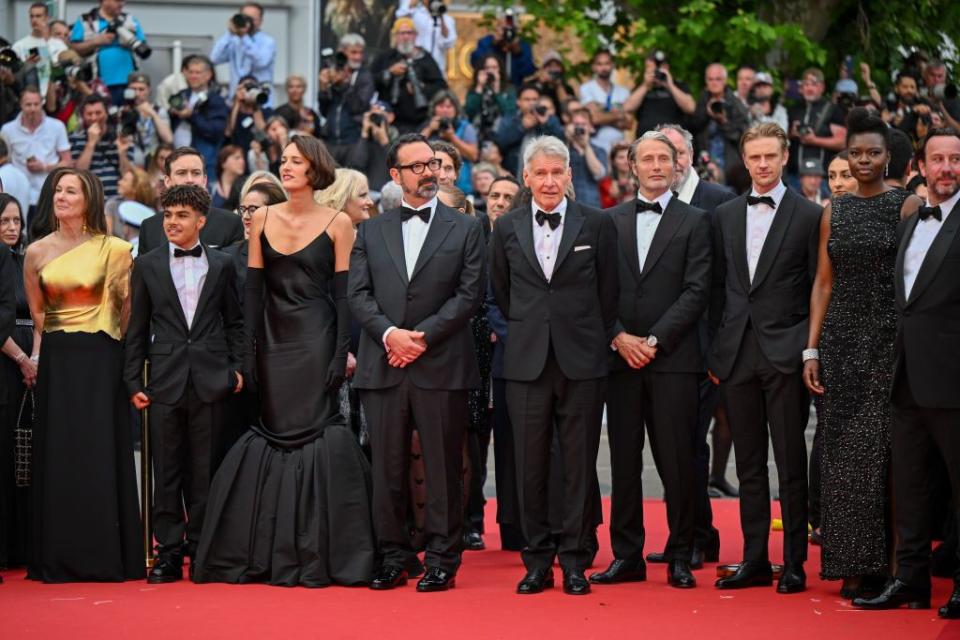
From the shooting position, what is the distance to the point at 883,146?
688 centimetres

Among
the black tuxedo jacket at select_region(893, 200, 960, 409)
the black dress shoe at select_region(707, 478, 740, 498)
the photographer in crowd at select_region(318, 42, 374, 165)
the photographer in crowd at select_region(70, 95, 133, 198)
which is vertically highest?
the photographer in crowd at select_region(318, 42, 374, 165)

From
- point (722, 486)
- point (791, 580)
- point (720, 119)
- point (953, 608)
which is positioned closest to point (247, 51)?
point (720, 119)

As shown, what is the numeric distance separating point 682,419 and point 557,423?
1.82 ft

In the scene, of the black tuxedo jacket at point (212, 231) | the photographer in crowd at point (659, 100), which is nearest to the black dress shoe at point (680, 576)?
the black tuxedo jacket at point (212, 231)

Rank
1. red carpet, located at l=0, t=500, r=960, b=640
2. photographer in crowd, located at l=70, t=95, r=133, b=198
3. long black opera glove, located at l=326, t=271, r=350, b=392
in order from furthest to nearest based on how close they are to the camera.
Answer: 1. photographer in crowd, located at l=70, t=95, r=133, b=198
2. long black opera glove, located at l=326, t=271, r=350, b=392
3. red carpet, located at l=0, t=500, r=960, b=640

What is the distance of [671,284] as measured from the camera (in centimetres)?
723

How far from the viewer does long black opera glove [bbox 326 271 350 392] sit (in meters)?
7.40

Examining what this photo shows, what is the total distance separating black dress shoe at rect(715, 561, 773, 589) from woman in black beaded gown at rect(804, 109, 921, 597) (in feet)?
1.02

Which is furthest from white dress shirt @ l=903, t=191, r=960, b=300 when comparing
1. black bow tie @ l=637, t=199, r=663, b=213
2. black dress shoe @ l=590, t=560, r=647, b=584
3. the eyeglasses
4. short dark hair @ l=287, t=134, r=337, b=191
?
the eyeglasses

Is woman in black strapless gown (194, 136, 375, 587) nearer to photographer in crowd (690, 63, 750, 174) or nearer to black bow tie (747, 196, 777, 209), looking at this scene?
black bow tie (747, 196, 777, 209)

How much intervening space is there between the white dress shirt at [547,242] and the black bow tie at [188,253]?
1580mm

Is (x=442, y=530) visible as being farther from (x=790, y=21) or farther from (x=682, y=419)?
(x=790, y=21)

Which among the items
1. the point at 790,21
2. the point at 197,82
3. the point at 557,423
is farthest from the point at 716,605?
the point at 790,21

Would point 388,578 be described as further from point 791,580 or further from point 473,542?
point 791,580
